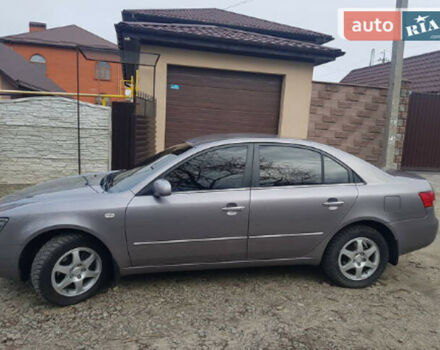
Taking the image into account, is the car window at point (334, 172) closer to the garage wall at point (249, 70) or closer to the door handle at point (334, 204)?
the door handle at point (334, 204)

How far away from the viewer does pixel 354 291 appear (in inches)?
137

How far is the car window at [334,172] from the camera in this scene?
3523 millimetres

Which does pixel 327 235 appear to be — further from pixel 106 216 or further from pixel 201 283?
pixel 106 216

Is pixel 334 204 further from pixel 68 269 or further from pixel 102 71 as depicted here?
pixel 102 71

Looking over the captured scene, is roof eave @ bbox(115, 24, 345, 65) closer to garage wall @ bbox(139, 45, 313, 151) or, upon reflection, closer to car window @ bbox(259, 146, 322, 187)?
garage wall @ bbox(139, 45, 313, 151)

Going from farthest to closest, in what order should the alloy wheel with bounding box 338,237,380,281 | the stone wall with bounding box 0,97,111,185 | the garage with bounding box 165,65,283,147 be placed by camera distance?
the garage with bounding box 165,65,283,147 → the stone wall with bounding box 0,97,111,185 → the alloy wheel with bounding box 338,237,380,281

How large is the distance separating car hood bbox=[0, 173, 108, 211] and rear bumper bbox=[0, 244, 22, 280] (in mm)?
353

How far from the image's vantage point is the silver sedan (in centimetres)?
300

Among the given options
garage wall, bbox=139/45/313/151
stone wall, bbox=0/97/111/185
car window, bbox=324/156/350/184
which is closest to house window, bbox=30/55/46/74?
garage wall, bbox=139/45/313/151

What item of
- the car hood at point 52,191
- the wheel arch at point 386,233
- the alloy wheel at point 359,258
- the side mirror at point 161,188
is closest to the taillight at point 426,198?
the wheel arch at point 386,233

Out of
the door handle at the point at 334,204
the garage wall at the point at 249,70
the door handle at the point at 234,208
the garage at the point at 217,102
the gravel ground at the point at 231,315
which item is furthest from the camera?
the garage at the point at 217,102

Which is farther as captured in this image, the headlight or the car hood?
the car hood

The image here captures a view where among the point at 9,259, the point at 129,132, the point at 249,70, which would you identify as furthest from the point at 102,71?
the point at 9,259

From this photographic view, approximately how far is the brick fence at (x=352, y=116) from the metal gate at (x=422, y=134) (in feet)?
2.82
